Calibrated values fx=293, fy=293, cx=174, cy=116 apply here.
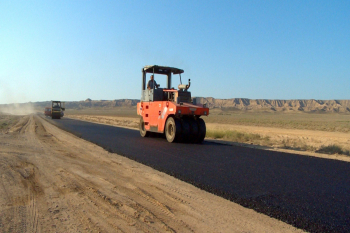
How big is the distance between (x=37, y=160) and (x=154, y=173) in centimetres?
377

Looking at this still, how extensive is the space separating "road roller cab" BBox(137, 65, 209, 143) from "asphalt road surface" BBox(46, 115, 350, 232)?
2.54 m

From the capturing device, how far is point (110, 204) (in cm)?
457

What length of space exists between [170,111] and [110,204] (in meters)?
8.34

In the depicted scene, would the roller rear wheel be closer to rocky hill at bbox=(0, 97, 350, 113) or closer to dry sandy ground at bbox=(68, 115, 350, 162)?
dry sandy ground at bbox=(68, 115, 350, 162)

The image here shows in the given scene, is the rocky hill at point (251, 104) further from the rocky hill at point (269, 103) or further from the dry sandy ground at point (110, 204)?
the dry sandy ground at point (110, 204)

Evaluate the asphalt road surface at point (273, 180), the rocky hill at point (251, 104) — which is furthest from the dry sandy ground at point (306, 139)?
the rocky hill at point (251, 104)

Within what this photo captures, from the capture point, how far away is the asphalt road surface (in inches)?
166

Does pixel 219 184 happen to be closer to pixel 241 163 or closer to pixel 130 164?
pixel 241 163

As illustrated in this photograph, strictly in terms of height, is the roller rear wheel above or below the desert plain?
above

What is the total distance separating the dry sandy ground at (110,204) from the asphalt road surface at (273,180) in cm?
41

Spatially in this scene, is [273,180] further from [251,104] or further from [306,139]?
[251,104]

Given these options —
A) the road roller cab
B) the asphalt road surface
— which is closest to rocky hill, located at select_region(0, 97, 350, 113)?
the road roller cab

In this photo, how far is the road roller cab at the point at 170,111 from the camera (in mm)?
12484

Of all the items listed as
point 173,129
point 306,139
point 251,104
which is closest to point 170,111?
point 173,129
